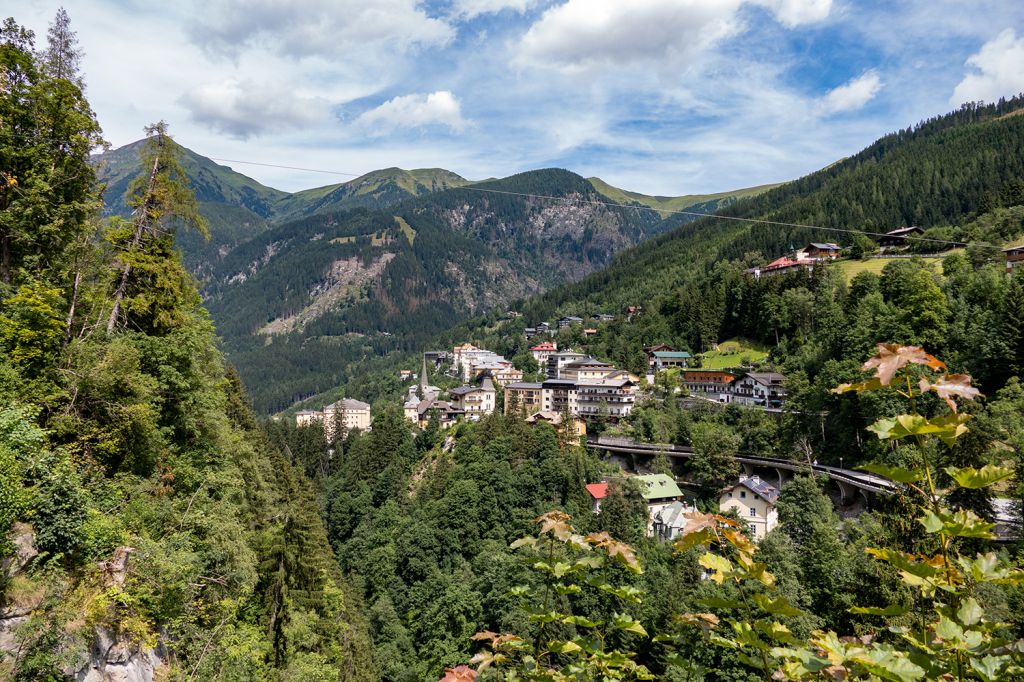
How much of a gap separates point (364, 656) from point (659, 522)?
89.8 feet

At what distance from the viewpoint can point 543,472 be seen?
52250mm

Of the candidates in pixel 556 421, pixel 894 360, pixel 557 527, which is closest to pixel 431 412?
pixel 556 421

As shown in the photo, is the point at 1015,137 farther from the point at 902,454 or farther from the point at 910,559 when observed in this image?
the point at 910,559

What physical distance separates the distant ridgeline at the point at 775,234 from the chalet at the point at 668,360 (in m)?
3.08

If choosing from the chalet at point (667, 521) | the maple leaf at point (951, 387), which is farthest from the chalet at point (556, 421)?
the maple leaf at point (951, 387)

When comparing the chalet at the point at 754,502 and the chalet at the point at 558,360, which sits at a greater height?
the chalet at the point at 558,360

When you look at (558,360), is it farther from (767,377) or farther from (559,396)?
(767,377)

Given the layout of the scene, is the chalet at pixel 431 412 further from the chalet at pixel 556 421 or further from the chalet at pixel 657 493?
the chalet at pixel 657 493

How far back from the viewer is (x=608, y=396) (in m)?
69.0

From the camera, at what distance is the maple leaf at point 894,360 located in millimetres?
2785

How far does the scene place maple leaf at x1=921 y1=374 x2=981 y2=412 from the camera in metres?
2.78

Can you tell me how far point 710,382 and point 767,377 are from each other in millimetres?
8340

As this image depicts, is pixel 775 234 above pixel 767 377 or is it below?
above

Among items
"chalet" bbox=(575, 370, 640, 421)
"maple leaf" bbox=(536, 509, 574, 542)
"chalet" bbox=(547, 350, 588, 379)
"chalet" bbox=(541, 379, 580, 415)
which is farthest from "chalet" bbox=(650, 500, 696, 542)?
"maple leaf" bbox=(536, 509, 574, 542)
